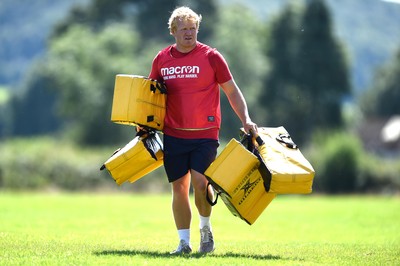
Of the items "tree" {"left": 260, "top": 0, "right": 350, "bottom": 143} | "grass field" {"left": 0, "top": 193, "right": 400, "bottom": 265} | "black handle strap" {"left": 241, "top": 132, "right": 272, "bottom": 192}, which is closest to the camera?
"grass field" {"left": 0, "top": 193, "right": 400, "bottom": 265}

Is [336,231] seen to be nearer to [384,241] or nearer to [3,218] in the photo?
[384,241]

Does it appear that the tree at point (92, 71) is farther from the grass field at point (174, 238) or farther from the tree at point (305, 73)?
the grass field at point (174, 238)

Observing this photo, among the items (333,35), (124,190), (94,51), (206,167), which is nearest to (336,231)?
(206,167)

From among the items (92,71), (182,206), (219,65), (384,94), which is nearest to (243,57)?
(92,71)

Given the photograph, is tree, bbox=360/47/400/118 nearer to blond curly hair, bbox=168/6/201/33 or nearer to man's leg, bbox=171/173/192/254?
man's leg, bbox=171/173/192/254

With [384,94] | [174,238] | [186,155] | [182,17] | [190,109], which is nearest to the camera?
[182,17]

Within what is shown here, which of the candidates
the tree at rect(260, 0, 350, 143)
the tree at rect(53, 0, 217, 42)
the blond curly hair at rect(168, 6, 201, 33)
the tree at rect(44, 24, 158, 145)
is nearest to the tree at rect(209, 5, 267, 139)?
the tree at rect(260, 0, 350, 143)

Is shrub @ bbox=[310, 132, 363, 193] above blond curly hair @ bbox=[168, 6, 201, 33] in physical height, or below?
below

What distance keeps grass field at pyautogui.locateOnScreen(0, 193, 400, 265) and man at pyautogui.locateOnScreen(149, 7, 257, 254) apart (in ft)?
2.00

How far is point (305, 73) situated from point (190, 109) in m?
66.2

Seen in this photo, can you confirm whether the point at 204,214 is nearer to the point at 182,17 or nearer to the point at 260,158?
the point at 260,158

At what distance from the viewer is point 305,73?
7656 cm

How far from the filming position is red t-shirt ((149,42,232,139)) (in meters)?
10.9

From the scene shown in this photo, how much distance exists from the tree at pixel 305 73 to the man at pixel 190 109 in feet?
208
